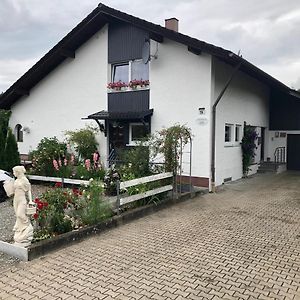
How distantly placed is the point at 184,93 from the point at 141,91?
183cm

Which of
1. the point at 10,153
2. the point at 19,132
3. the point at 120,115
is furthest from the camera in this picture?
the point at 19,132

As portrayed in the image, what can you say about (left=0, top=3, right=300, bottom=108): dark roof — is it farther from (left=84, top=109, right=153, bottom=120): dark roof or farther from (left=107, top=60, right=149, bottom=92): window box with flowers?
(left=84, top=109, right=153, bottom=120): dark roof

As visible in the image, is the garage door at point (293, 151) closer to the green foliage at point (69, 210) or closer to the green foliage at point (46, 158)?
the green foliage at point (46, 158)

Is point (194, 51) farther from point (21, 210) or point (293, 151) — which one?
point (293, 151)

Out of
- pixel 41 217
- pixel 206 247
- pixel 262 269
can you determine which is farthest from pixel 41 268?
pixel 262 269

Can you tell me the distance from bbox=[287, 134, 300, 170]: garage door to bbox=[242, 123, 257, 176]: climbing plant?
4083 mm

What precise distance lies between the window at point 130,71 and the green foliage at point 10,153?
456 cm

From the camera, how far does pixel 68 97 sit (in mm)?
14742

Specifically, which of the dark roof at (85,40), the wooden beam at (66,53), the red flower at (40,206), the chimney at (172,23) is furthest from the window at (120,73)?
the red flower at (40,206)

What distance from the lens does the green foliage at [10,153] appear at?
11734 millimetres

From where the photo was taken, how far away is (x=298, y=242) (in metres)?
6.00

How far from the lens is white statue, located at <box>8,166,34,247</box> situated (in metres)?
5.19

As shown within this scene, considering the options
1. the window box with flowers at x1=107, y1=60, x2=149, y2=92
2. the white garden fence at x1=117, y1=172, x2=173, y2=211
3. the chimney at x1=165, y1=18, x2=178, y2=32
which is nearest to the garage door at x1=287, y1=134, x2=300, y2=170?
the chimney at x1=165, y1=18, x2=178, y2=32

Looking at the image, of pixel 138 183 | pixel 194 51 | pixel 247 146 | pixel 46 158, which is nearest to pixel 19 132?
pixel 46 158
